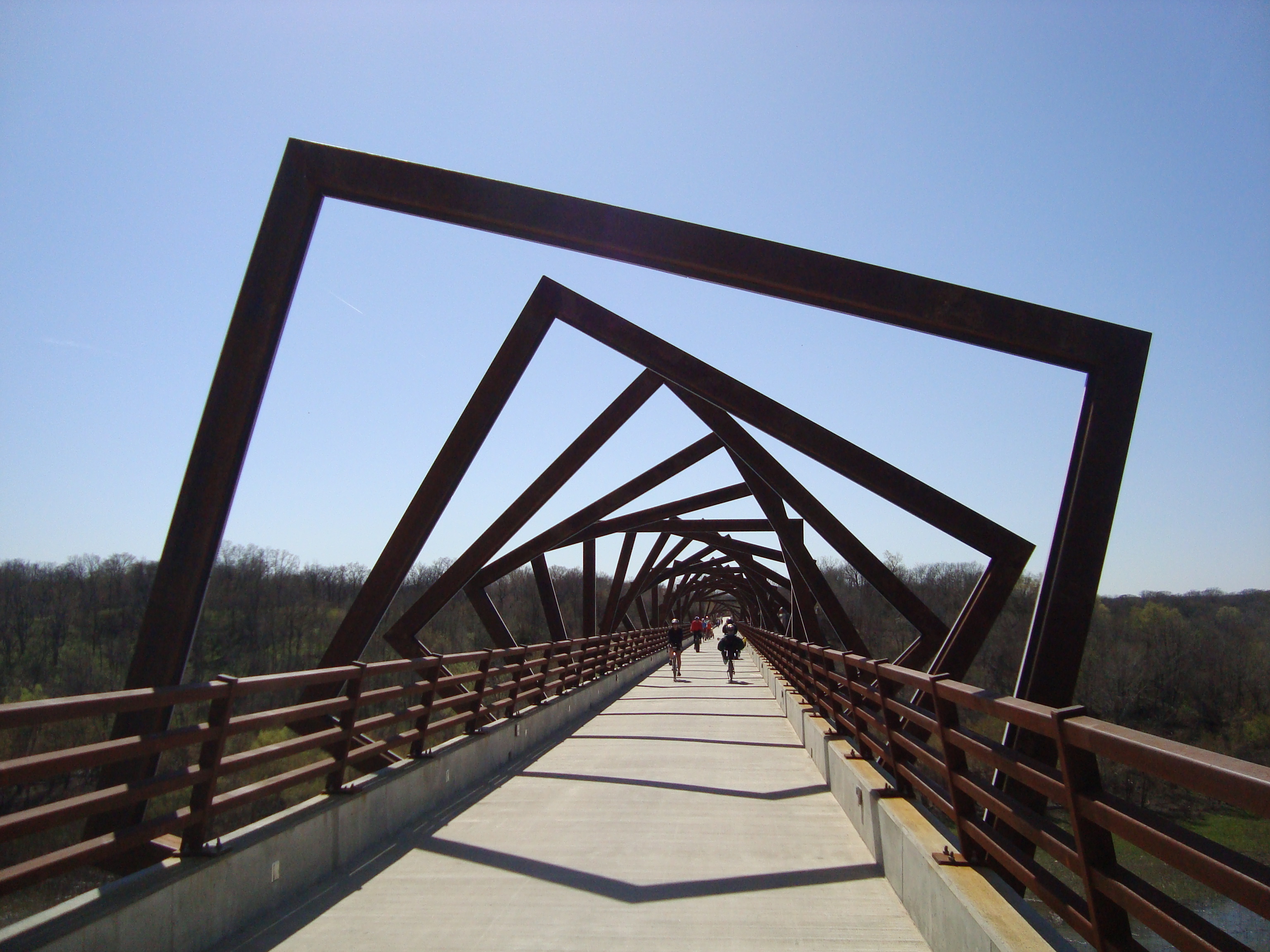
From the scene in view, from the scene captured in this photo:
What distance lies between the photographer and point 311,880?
5.74 metres

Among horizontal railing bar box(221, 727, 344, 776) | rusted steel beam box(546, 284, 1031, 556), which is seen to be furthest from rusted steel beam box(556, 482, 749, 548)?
horizontal railing bar box(221, 727, 344, 776)

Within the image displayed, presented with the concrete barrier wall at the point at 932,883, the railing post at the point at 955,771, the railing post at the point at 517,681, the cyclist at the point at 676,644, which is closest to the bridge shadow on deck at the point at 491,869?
the concrete barrier wall at the point at 932,883

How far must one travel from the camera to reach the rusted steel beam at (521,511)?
1335 centimetres

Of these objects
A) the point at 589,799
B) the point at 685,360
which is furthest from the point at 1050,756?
the point at 685,360

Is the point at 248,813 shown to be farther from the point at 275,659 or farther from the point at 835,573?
the point at 835,573

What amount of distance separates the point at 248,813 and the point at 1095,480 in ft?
134

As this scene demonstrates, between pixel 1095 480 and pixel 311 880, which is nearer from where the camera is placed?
pixel 311 880

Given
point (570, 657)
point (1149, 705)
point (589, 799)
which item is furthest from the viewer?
point (1149, 705)

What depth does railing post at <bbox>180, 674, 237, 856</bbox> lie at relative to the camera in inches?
186

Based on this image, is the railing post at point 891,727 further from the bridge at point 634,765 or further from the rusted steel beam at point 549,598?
the rusted steel beam at point 549,598

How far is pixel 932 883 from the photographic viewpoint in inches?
187

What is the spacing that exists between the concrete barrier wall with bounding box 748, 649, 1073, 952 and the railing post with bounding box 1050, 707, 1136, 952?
33cm

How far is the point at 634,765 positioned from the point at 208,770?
672cm

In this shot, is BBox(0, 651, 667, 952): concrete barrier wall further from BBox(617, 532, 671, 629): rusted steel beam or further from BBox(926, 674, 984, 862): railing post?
BBox(617, 532, 671, 629): rusted steel beam
